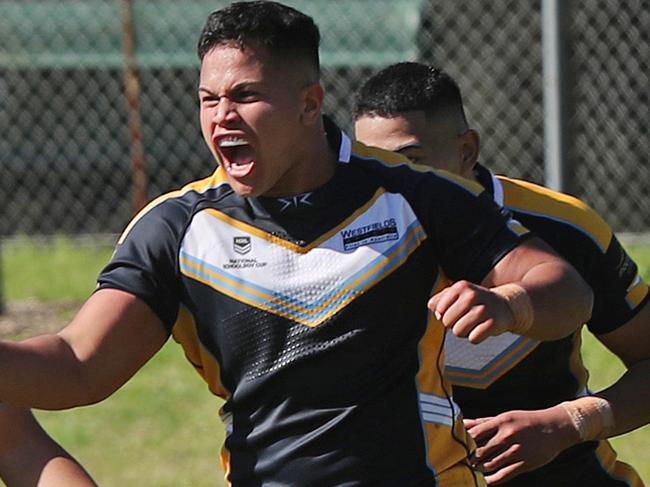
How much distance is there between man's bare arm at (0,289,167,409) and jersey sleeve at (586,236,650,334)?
46.7 inches

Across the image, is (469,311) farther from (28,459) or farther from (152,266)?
(28,459)

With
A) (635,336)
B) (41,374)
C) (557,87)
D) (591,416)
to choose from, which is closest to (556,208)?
(635,336)

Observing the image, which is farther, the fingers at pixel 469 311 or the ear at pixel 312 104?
the ear at pixel 312 104

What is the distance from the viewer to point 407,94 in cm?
407

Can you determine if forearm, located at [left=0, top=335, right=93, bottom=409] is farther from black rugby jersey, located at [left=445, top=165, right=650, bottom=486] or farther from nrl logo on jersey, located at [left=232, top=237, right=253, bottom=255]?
black rugby jersey, located at [left=445, top=165, right=650, bottom=486]

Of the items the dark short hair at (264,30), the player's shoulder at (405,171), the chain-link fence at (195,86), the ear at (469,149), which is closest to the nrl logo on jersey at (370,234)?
the player's shoulder at (405,171)

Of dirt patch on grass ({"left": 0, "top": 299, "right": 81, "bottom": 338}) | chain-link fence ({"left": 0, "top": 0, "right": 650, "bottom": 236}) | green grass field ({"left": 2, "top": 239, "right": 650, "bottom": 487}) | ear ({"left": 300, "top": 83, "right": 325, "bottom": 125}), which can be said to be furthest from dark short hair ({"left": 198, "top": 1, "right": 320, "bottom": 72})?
chain-link fence ({"left": 0, "top": 0, "right": 650, "bottom": 236})

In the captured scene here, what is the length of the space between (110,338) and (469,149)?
1.38 metres

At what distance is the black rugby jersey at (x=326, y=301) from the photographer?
122 inches

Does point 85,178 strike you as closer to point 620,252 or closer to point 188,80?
point 188,80

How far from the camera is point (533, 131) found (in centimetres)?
859

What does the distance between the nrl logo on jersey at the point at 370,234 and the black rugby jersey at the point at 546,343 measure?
2.12ft

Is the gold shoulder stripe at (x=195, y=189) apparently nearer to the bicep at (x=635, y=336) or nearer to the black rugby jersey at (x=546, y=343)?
the black rugby jersey at (x=546, y=343)

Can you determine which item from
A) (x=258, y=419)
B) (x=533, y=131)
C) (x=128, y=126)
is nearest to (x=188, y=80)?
(x=128, y=126)
